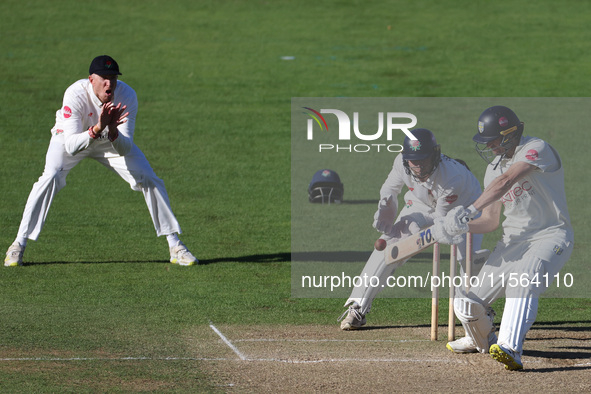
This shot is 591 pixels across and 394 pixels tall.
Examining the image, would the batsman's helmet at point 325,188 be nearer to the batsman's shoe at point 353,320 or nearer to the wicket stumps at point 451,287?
the batsman's shoe at point 353,320

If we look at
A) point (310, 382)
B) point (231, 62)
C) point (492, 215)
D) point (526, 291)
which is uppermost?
point (231, 62)

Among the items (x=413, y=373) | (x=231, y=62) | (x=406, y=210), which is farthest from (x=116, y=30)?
(x=413, y=373)

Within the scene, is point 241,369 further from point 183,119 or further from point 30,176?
point 183,119

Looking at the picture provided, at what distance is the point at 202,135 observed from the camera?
19.5 metres

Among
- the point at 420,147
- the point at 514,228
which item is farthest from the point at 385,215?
the point at 514,228

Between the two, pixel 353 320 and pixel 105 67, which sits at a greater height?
pixel 105 67

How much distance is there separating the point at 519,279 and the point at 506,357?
66cm

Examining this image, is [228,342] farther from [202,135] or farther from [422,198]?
[202,135]

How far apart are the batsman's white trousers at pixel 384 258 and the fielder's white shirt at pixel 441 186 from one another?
0.26 ft

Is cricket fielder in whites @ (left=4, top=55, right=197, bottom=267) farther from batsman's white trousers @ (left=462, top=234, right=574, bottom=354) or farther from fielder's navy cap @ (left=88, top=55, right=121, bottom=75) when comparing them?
batsman's white trousers @ (left=462, top=234, right=574, bottom=354)

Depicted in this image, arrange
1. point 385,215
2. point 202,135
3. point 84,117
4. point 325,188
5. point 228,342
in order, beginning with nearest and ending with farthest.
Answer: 1. point 228,342
2. point 385,215
3. point 84,117
4. point 325,188
5. point 202,135

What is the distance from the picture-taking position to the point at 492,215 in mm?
8070

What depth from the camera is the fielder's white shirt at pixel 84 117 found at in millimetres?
10547

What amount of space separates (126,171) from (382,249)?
11.9ft
